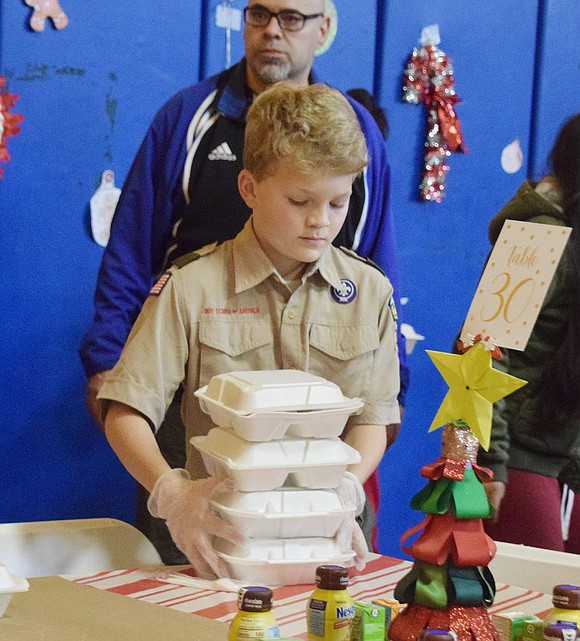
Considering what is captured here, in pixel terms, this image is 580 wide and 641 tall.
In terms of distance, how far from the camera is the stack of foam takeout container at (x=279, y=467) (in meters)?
1.51

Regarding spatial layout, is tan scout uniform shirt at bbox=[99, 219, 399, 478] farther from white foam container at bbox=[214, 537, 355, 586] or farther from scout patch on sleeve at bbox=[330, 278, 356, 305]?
white foam container at bbox=[214, 537, 355, 586]

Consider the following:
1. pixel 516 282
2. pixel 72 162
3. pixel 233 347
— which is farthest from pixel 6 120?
pixel 516 282

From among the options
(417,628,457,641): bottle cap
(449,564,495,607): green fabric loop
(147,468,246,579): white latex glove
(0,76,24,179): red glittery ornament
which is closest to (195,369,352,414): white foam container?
(147,468,246,579): white latex glove

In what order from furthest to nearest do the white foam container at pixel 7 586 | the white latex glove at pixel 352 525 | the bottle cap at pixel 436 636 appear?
the white latex glove at pixel 352 525
the white foam container at pixel 7 586
the bottle cap at pixel 436 636

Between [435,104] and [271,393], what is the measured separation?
88.3 inches

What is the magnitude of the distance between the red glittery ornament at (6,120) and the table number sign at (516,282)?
1711 mm

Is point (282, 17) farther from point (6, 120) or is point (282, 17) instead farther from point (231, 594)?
point (231, 594)

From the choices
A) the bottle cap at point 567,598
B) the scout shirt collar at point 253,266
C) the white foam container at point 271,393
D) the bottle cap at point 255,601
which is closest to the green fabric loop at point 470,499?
A: the bottle cap at point 567,598

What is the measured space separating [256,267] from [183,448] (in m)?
0.54

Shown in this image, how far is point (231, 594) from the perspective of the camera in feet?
4.97

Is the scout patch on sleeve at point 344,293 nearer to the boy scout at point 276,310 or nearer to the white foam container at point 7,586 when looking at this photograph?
the boy scout at point 276,310

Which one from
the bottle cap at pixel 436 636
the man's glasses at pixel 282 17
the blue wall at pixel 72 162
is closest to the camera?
the bottle cap at pixel 436 636

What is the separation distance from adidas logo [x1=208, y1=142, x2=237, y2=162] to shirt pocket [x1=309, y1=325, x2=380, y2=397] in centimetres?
62

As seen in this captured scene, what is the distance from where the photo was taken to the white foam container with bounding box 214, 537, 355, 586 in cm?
155
